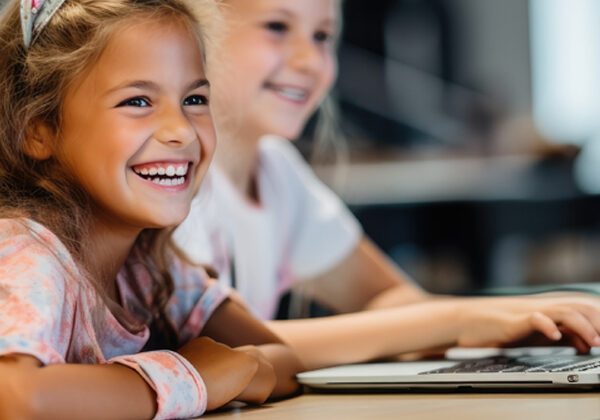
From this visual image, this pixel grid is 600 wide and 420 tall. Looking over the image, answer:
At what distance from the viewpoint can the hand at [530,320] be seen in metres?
0.81

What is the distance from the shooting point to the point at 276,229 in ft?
4.79

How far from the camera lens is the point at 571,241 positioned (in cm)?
329

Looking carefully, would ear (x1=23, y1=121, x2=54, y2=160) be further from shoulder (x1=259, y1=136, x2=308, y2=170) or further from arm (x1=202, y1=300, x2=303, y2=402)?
shoulder (x1=259, y1=136, x2=308, y2=170)

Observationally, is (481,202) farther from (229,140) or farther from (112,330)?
(112,330)

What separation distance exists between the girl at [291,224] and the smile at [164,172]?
251 millimetres

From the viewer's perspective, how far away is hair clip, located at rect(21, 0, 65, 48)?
675mm

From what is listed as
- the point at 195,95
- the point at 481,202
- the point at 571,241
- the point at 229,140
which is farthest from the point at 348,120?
the point at 195,95

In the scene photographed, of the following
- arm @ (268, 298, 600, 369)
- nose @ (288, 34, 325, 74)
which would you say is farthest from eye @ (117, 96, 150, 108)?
nose @ (288, 34, 325, 74)

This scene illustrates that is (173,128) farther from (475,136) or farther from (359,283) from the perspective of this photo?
(475,136)

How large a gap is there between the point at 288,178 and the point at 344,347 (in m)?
0.62

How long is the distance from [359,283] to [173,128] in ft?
2.74

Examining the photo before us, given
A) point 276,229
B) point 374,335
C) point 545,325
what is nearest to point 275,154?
point 276,229

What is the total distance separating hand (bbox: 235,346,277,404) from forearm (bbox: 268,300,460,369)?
Answer: 0.19 m

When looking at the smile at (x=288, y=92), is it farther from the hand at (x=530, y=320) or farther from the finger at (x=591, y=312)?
the finger at (x=591, y=312)
